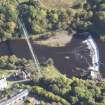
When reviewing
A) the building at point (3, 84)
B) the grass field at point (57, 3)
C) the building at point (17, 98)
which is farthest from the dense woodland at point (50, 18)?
the building at point (17, 98)

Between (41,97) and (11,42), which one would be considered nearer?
(41,97)

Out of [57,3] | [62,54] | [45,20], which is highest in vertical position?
[57,3]

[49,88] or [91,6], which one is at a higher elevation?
[91,6]

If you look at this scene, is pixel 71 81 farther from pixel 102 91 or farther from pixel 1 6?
pixel 1 6

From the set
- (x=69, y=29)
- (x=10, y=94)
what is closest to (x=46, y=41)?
(x=69, y=29)

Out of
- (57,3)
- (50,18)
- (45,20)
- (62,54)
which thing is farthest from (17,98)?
(57,3)

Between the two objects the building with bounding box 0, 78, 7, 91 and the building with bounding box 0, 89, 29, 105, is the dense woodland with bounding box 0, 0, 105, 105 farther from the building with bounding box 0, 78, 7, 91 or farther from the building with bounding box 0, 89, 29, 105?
the building with bounding box 0, 89, 29, 105

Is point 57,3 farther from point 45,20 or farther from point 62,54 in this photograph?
point 62,54
